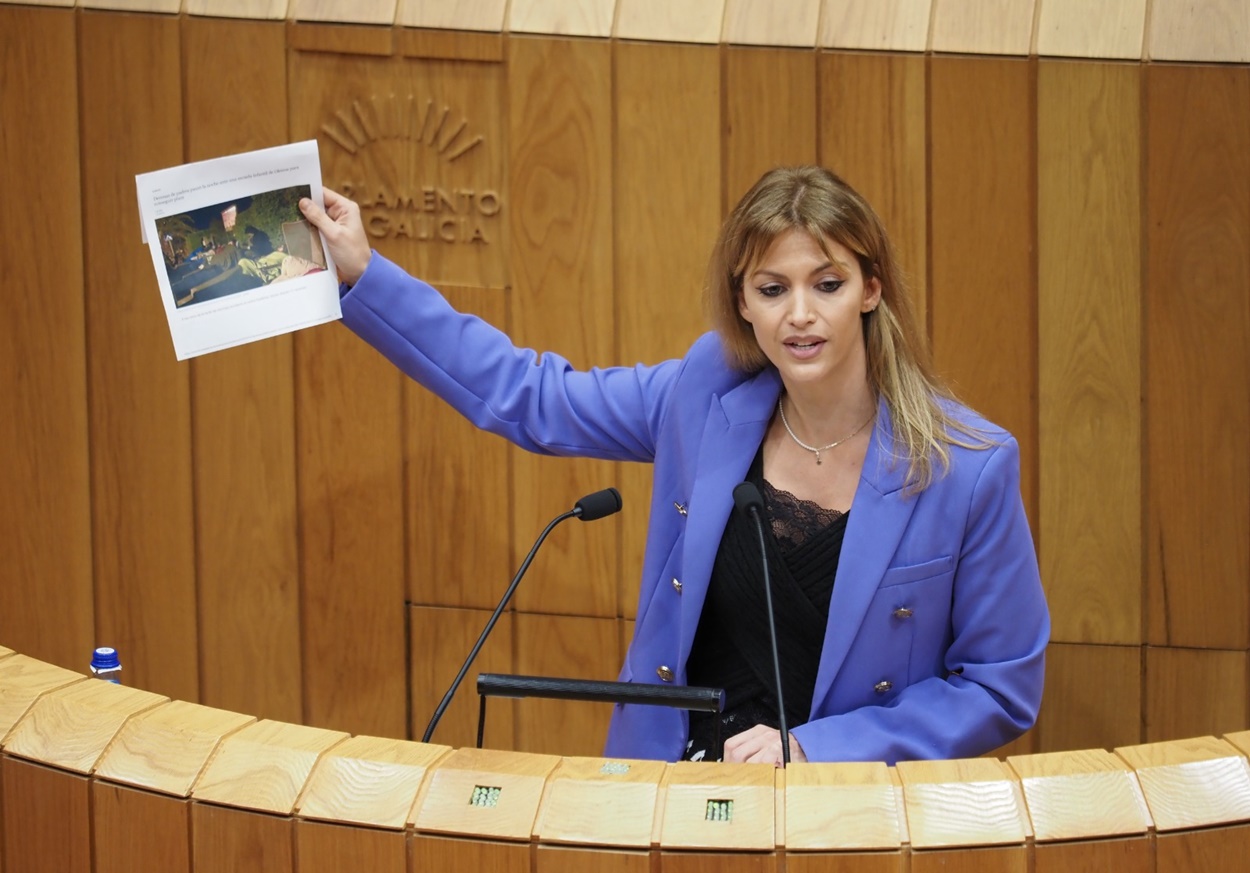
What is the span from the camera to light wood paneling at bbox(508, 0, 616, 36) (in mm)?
3041

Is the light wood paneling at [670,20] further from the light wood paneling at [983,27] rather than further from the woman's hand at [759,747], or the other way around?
the woman's hand at [759,747]

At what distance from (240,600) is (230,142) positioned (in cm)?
94

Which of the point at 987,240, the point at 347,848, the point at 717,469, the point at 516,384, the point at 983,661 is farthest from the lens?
the point at 987,240

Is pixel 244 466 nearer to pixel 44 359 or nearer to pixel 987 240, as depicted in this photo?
pixel 44 359

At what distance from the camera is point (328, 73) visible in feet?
10.3

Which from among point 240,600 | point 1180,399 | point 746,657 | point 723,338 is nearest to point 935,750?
point 746,657

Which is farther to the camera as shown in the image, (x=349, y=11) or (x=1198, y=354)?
(x=349, y=11)

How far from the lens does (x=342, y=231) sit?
2309 millimetres

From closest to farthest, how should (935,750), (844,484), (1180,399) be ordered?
(935,750) → (844,484) → (1180,399)

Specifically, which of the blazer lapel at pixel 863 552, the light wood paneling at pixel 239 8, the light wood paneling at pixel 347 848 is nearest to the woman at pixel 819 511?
the blazer lapel at pixel 863 552

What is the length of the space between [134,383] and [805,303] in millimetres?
1711

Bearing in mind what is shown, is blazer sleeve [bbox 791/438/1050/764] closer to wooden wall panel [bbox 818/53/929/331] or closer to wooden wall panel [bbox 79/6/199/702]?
wooden wall panel [bbox 818/53/929/331]

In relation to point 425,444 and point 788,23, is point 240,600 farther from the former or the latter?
point 788,23

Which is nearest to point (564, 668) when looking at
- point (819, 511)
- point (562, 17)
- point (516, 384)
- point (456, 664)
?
point (456, 664)
